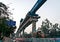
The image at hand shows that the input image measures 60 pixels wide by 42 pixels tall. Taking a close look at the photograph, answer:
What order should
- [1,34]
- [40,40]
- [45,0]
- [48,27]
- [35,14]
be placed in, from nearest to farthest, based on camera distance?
[40,40]
[45,0]
[35,14]
[1,34]
[48,27]

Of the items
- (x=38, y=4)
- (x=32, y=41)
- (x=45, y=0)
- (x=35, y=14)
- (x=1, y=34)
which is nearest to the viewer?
(x=32, y=41)

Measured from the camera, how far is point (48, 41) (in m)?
14.6

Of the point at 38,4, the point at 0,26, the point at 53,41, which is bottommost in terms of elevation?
the point at 53,41

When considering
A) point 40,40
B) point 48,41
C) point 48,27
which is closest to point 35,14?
point 40,40

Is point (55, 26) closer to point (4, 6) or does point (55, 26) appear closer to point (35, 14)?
point (35, 14)

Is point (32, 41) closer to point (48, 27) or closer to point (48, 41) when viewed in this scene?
point (48, 41)

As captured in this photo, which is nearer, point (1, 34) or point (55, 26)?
point (1, 34)

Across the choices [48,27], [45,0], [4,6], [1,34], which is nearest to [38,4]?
[45,0]

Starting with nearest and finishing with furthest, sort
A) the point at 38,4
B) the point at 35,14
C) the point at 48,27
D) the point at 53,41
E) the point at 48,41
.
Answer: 1. the point at 53,41
2. the point at 48,41
3. the point at 38,4
4. the point at 35,14
5. the point at 48,27

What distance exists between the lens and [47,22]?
92062mm

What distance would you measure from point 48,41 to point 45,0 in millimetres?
10088

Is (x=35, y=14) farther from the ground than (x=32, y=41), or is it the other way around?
(x=35, y=14)

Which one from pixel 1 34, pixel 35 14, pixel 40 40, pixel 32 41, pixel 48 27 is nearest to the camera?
pixel 40 40

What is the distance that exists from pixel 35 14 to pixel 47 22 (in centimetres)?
6084
